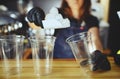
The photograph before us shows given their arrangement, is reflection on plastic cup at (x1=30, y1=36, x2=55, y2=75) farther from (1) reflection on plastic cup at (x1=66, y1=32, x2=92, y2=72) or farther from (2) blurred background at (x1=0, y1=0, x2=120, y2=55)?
(2) blurred background at (x1=0, y1=0, x2=120, y2=55)

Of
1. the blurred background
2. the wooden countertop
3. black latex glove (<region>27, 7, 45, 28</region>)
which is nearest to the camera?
the wooden countertop

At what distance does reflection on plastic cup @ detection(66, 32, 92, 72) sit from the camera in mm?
827

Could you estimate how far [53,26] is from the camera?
107cm

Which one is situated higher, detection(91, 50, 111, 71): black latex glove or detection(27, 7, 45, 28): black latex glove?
detection(27, 7, 45, 28): black latex glove

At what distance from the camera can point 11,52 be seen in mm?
866

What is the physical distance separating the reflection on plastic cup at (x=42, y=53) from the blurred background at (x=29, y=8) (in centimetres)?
29

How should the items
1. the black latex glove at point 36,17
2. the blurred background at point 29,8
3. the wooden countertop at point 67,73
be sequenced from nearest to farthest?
1. the wooden countertop at point 67,73
2. the black latex glove at point 36,17
3. the blurred background at point 29,8

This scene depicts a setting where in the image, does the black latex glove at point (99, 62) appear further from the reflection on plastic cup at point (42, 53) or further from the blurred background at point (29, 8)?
the blurred background at point (29, 8)

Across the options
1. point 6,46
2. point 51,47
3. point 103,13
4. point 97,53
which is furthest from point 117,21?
point 6,46

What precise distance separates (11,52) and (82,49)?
0.89ft

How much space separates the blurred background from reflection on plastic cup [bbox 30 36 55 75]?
29 centimetres

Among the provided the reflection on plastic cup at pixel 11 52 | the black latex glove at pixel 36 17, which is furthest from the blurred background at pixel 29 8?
the reflection on plastic cup at pixel 11 52

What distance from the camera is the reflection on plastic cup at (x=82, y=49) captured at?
83 cm

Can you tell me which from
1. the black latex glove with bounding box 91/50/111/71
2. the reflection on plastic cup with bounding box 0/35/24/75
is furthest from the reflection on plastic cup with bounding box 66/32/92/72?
the reflection on plastic cup with bounding box 0/35/24/75
